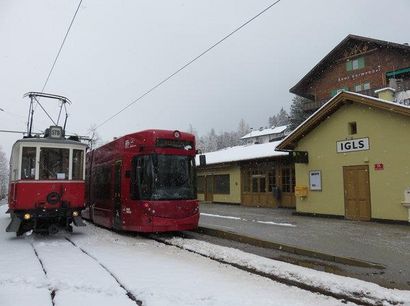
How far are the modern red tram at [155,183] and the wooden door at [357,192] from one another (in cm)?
739

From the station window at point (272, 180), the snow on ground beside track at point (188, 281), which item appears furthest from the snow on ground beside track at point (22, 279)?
the station window at point (272, 180)

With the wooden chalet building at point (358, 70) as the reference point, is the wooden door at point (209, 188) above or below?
below

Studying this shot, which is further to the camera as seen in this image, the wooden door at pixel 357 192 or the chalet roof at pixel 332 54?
the chalet roof at pixel 332 54

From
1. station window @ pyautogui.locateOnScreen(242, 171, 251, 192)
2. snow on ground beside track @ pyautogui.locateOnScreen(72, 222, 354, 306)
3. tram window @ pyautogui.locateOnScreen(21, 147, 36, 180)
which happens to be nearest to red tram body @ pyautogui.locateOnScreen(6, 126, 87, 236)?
tram window @ pyautogui.locateOnScreen(21, 147, 36, 180)

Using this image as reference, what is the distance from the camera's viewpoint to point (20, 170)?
1155 centimetres

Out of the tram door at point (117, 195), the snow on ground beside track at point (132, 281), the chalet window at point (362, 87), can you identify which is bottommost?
the snow on ground beside track at point (132, 281)

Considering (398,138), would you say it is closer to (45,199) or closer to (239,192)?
(45,199)

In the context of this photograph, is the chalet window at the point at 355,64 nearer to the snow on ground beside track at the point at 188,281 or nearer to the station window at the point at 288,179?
the station window at the point at 288,179

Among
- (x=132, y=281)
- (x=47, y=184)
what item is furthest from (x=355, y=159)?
(x=132, y=281)

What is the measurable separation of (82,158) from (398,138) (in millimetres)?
11179

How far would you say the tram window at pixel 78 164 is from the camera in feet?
40.4

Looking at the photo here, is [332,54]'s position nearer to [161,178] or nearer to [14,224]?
[161,178]

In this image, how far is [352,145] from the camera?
54.2 feet

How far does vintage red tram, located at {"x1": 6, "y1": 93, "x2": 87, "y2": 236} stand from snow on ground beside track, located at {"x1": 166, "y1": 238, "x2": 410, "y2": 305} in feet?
13.3
